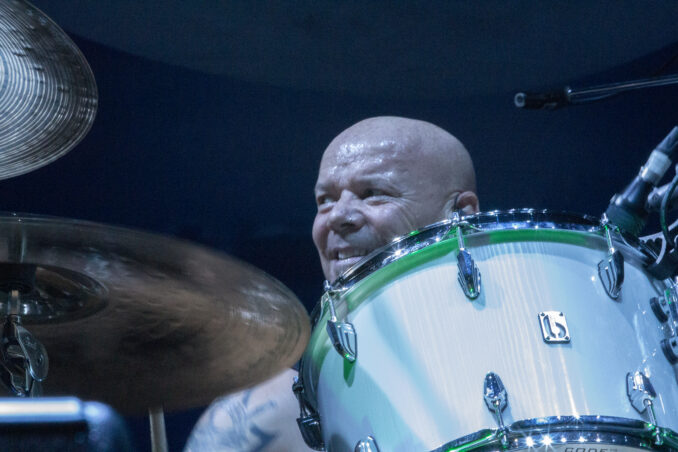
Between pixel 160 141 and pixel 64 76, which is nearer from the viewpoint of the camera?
pixel 64 76

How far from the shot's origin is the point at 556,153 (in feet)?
9.11

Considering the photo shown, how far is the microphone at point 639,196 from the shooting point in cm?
160

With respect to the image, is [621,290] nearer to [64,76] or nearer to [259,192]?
[64,76]

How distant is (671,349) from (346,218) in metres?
0.79

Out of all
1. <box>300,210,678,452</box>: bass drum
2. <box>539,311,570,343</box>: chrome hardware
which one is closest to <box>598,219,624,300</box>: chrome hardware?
<box>300,210,678,452</box>: bass drum

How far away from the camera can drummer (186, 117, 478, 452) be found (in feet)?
6.55

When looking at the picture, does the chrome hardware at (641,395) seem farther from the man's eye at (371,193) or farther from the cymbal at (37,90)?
the cymbal at (37,90)

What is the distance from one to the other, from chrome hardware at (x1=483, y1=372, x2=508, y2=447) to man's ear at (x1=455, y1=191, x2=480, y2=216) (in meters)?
0.84

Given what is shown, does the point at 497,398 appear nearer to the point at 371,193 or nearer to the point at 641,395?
the point at 641,395

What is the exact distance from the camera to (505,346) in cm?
134

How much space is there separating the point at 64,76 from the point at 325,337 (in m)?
0.61

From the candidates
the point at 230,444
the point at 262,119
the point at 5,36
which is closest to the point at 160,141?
the point at 262,119

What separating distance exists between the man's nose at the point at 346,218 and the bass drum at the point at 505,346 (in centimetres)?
47

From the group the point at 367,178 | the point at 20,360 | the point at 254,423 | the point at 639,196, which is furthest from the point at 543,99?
the point at 20,360
